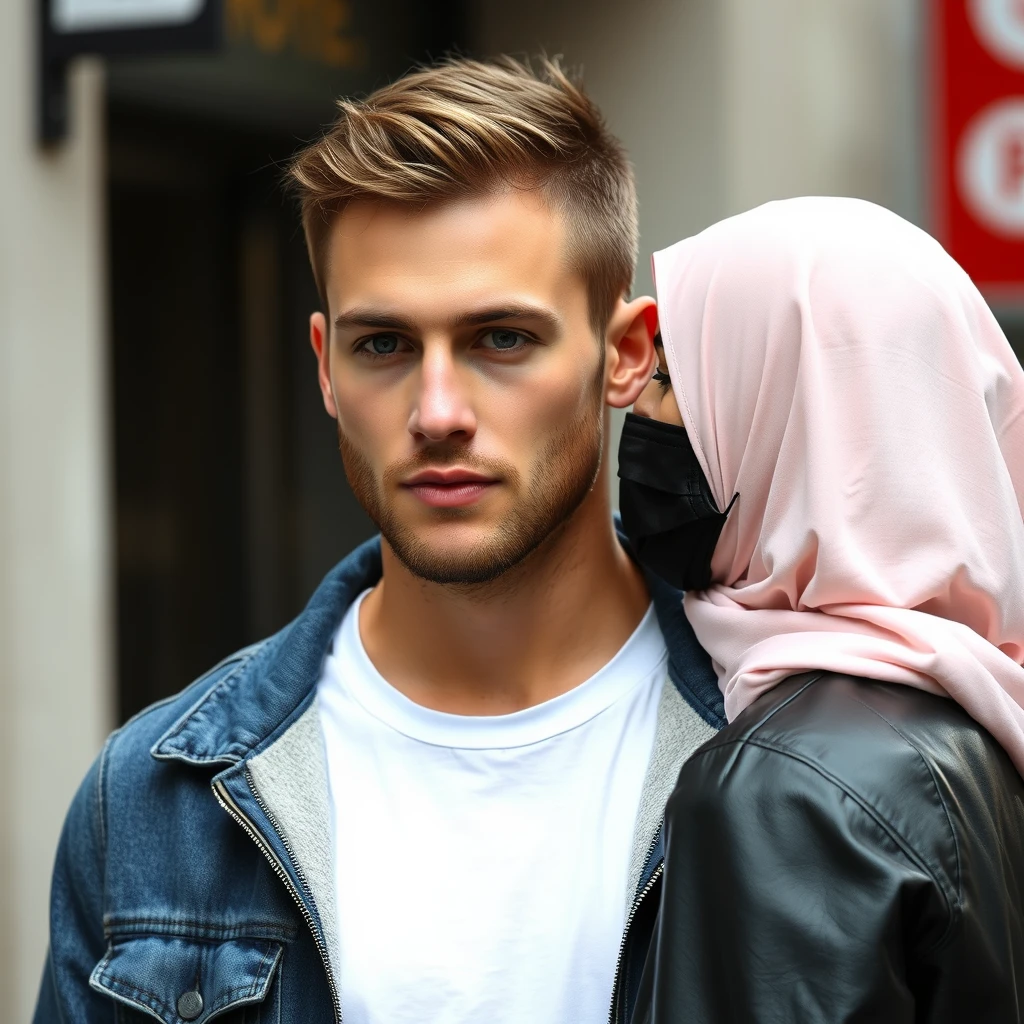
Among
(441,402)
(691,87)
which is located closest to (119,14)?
(441,402)

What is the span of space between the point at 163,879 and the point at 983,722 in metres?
1.31

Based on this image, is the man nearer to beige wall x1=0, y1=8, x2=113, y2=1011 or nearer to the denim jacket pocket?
the denim jacket pocket

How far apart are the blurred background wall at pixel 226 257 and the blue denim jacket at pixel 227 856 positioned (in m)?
1.92

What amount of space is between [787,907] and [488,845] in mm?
792

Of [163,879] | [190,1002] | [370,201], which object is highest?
[370,201]

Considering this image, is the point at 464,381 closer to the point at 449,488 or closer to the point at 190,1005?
the point at 449,488

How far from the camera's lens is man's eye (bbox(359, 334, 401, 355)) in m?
2.48

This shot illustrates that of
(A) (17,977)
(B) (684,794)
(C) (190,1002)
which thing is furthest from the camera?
(A) (17,977)

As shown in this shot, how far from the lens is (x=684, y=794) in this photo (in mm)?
1747

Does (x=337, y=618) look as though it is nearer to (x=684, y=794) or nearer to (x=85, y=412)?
(x=684, y=794)

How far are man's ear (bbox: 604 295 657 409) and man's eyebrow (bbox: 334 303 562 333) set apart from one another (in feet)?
0.55

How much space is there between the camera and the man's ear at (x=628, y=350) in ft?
8.56

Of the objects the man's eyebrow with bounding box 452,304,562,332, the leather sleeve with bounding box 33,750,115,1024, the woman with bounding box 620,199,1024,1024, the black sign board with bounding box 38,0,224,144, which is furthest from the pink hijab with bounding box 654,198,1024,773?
the black sign board with bounding box 38,0,224,144

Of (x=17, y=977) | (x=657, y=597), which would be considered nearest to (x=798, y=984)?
(x=657, y=597)
